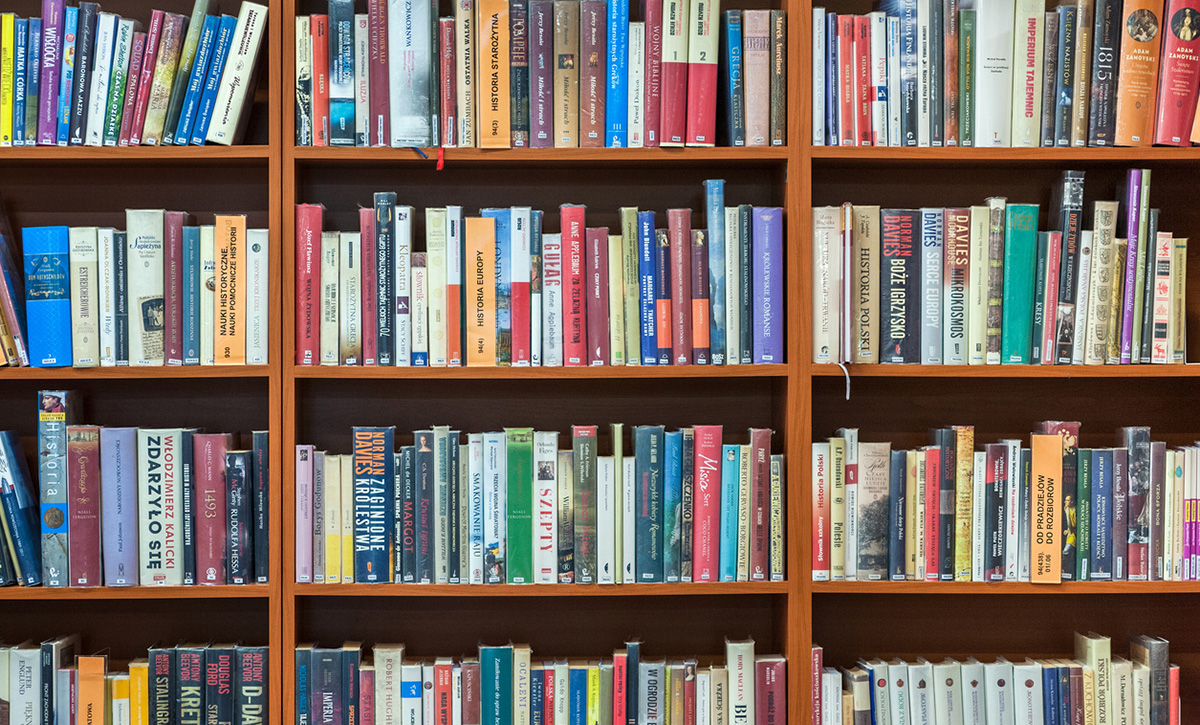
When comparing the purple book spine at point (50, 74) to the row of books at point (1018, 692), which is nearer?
the purple book spine at point (50, 74)

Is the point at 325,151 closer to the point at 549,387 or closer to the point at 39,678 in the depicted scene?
the point at 549,387

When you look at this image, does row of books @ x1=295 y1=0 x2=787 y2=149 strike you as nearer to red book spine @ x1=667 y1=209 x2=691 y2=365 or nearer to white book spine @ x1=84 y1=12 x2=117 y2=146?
red book spine @ x1=667 y1=209 x2=691 y2=365

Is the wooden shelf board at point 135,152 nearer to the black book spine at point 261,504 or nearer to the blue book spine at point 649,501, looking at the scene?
the black book spine at point 261,504

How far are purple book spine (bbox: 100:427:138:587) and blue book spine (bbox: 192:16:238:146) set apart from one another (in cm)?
60

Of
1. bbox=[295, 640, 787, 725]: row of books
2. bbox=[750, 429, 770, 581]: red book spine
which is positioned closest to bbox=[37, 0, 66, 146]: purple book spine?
bbox=[295, 640, 787, 725]: row of books

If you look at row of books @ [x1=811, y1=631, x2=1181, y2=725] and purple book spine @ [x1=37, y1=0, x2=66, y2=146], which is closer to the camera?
purple book spine @ [x1=37, y1=0, x2=66, y2=146]

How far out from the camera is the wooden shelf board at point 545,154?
1692mm

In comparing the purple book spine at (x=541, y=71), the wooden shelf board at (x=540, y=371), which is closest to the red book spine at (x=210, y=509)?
the wooden shelf board at (x=540, y=371)

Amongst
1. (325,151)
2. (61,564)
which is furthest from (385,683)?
(325,151)

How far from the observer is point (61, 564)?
1.69m

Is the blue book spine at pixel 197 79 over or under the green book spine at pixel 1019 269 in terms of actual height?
over

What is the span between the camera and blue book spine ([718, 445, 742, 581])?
5.65ft

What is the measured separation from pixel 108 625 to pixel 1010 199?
2.17 meters

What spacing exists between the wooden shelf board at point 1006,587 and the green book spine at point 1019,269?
1.49 feet
